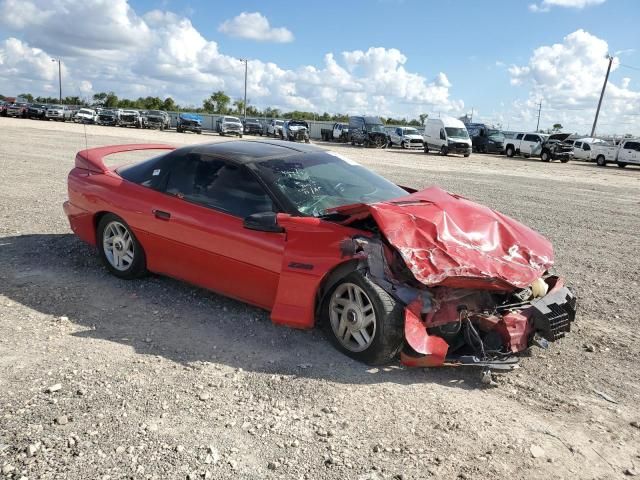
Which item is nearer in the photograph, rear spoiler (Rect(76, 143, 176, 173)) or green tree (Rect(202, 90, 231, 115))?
rear spoiler (Rect(76, 143, 176, 173))

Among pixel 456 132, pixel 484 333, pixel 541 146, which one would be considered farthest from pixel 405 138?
pixel 484 333

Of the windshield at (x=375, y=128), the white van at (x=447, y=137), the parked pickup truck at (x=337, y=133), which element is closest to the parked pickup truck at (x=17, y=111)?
the parked pickup truck at (x=337, y=133)

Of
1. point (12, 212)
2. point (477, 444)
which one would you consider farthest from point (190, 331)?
point (12, 212)

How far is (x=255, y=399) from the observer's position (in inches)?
126

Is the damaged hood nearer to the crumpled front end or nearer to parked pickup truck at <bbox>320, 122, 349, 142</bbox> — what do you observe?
the crumpled front end

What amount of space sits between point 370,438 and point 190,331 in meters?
1.81

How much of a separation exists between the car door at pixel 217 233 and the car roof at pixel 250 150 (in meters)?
0.09

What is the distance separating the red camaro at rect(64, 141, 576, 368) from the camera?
137 inches

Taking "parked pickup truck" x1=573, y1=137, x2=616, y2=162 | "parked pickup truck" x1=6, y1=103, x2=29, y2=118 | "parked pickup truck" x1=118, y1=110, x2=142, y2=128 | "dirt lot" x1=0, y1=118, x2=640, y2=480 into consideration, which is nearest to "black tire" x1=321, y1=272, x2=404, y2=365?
"dirt lot" x1=0, y1=118, x2=640, y2=480

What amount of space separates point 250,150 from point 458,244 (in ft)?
6.68

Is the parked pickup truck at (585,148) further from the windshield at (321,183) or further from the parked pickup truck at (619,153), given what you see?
the windshield at (321,183)

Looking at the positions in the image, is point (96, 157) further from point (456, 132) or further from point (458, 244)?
point (456, 132)

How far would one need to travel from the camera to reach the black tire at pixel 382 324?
344cm

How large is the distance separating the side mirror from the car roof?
71 centimetres
